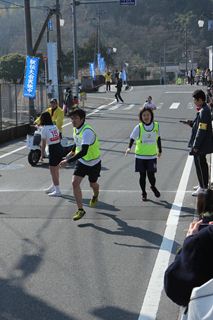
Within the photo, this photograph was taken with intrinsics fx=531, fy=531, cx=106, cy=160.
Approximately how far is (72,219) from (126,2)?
20416 mm

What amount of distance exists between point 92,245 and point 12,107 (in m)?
16.1

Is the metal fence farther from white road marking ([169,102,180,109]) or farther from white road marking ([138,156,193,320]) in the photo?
white road marking ([138,156,193,320])

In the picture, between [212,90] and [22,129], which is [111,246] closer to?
[22,129]

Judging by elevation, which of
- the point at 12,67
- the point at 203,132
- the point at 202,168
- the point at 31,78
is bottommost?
the point at 202,168

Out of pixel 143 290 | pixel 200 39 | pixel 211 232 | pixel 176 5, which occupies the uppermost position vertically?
pixel 176 5

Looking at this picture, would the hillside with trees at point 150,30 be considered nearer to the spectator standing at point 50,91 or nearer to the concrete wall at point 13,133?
the spectator standing at point 50,91

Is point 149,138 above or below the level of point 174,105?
below

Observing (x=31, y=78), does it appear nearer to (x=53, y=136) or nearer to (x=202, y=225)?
(x=53, y=136)

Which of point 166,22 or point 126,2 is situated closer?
point 126,2

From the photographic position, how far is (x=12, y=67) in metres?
64.8

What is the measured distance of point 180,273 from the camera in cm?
307

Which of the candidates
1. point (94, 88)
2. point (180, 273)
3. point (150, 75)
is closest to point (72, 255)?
point (180, 273)

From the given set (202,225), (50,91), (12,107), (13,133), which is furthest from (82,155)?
(50,91)

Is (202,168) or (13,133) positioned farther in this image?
(13,133)
